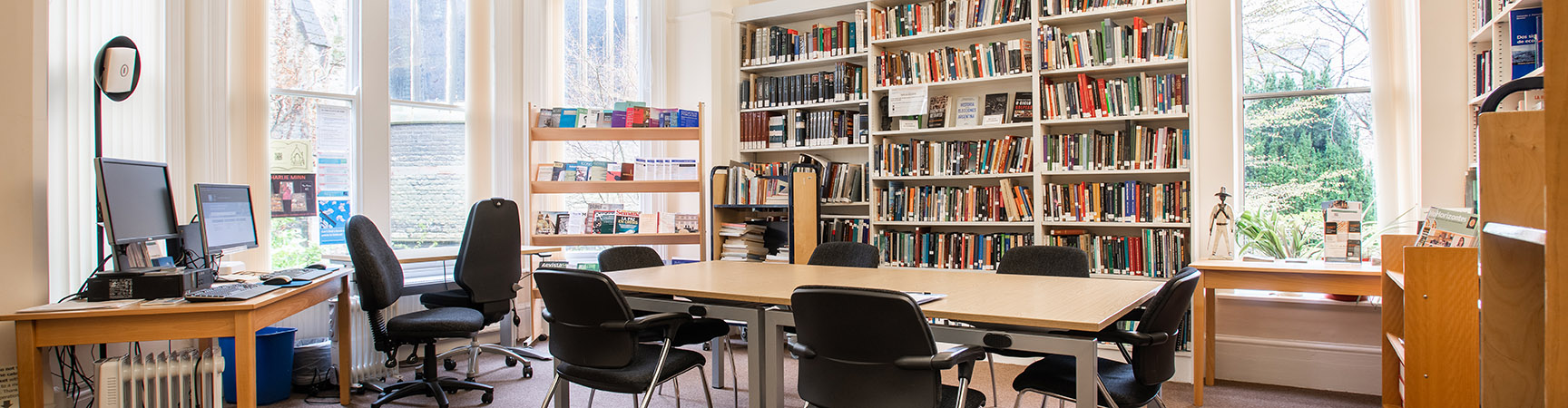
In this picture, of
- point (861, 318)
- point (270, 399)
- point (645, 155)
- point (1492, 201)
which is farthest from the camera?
point (645, 155)

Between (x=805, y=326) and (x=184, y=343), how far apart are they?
129 inches

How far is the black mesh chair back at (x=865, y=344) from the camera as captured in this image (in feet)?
6.86

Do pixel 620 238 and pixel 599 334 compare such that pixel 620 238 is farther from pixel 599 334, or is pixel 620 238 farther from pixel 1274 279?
pixel 1274 279

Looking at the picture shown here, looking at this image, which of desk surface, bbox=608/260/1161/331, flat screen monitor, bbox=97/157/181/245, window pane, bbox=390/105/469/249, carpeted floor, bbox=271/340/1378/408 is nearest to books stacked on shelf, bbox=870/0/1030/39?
desk surface, bbox=608/260/1161/331

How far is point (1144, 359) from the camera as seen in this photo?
2.45m

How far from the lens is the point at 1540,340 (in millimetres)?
1424

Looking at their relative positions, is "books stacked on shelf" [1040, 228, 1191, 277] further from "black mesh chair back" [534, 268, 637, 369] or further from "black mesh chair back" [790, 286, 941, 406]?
"black mesh chair back" [534, 268, 637, 369]

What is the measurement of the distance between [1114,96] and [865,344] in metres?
3.03

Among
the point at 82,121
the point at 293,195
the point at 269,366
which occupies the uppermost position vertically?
the point at 82,121

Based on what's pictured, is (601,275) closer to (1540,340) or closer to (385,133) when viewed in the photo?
(1540,340)

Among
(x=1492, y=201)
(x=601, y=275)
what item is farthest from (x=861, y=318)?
(x=1492, y=201)

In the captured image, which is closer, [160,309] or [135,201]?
[160,309]

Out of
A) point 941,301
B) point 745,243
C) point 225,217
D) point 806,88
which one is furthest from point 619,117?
point 941,301

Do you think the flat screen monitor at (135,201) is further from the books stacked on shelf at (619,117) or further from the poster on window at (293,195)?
the books stacked on shelf at (619,117)
